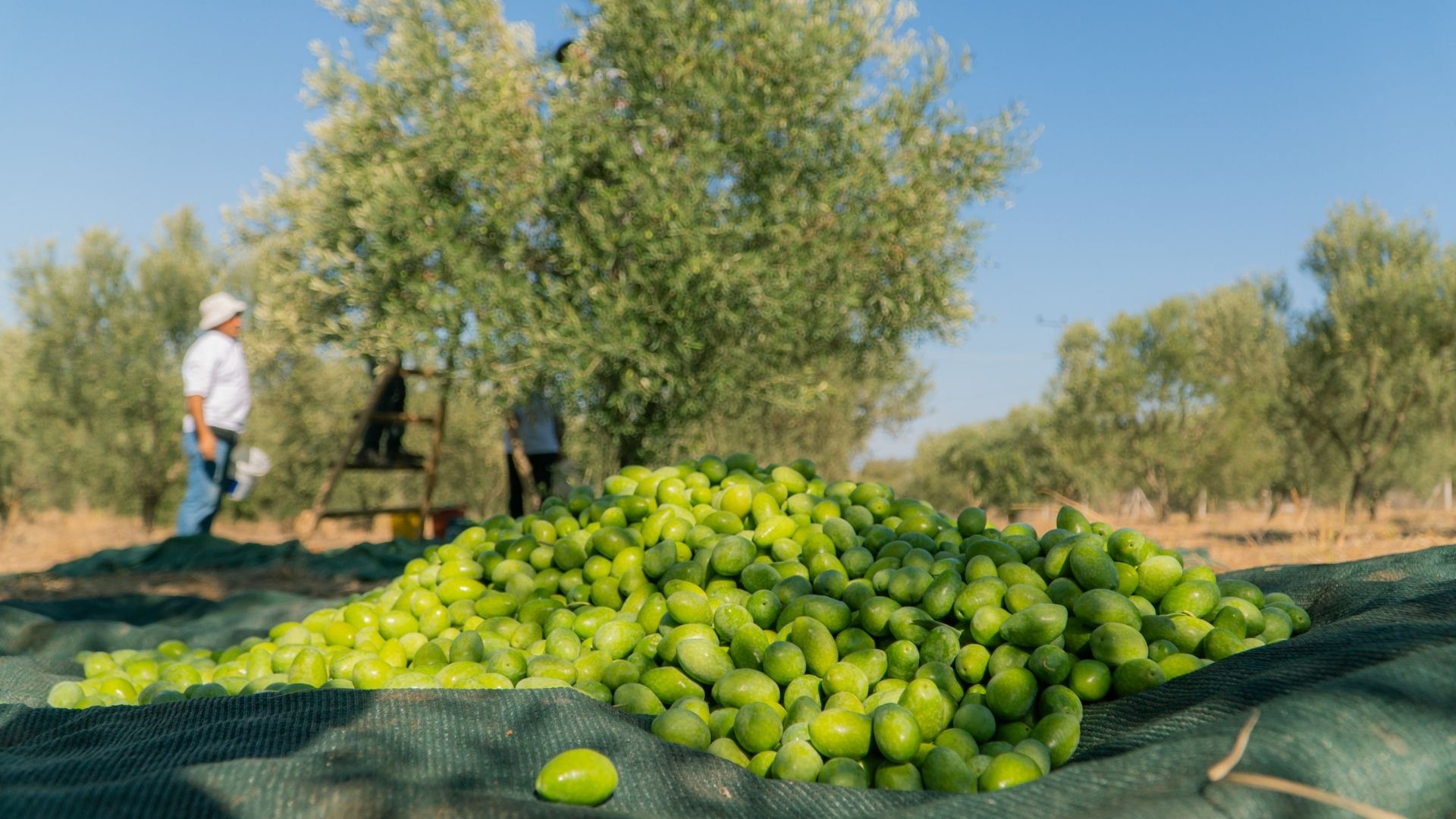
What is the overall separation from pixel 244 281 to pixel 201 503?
14464 millimetres

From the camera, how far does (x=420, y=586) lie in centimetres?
388

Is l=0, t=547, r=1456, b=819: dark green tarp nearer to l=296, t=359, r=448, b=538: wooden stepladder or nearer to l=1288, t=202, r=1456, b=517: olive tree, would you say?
l=296, t=359, r=448, b=538: wooden stepladder

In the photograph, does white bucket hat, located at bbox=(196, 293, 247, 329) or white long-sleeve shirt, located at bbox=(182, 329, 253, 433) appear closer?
white long-sleeve shirt, located at bbox=(182, 329, 253, 433)

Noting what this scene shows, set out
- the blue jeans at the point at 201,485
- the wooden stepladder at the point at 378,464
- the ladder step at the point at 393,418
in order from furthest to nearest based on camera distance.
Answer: the ladder step at the point at 393,418
the wooden stepladder at the point at 378,464
the blue jeans at the point at 201,485

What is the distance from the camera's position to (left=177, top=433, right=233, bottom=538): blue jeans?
873cm

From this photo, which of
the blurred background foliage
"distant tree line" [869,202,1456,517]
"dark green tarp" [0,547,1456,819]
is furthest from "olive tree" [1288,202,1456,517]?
"dark green tarp" [0,547,1456,819]

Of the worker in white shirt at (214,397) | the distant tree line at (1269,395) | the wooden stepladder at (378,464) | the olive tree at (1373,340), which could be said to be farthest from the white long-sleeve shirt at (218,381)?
the olive tree at (1373,340)

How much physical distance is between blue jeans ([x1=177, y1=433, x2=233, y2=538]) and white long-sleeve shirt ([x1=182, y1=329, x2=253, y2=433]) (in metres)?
0.20

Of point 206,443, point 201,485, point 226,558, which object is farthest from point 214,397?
point 226,558

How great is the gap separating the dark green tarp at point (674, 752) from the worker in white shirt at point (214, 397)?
706 centimetres

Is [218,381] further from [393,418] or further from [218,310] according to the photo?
[393,418]

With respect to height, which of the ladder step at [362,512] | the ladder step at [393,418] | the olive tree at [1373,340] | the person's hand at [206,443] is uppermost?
the olive tree at [1373,340]

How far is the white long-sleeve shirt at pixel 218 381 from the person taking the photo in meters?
8.42

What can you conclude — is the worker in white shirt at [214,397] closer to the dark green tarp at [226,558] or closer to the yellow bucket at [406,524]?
the dark green tarp at [226,558]
